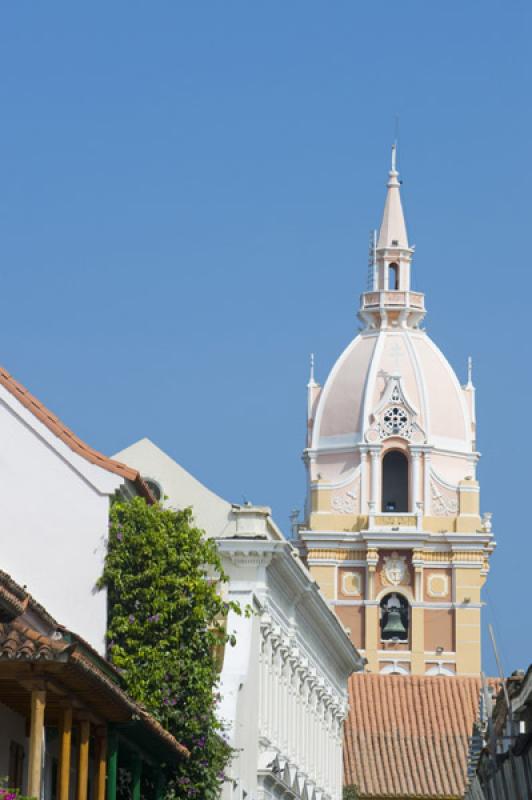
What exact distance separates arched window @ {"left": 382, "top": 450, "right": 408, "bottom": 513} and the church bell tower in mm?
47

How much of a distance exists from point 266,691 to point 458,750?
44.0 m

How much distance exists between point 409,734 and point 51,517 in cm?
6296

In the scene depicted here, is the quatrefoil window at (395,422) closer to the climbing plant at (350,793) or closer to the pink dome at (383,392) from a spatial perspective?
the pink dome at (383,392)

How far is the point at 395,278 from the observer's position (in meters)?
126

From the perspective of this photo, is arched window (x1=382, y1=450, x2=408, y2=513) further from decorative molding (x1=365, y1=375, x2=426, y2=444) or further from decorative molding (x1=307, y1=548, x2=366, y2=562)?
decorative molding (x1=307, y1=548, x2=366, y2=562)

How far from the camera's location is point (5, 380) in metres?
40.2

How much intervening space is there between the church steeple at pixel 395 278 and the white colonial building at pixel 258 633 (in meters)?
55.8

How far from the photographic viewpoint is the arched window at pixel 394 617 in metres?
115

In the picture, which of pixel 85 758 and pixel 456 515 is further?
pixel 456 515

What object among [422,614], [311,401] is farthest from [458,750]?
[311,401]

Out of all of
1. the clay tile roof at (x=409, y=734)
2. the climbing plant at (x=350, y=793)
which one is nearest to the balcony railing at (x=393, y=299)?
the clay tile roof at (x=409, y=734)

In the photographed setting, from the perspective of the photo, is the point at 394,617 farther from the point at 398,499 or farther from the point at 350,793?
the point at 350,793

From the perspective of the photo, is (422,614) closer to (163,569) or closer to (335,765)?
(335,765)

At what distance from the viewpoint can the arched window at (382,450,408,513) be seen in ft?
391
